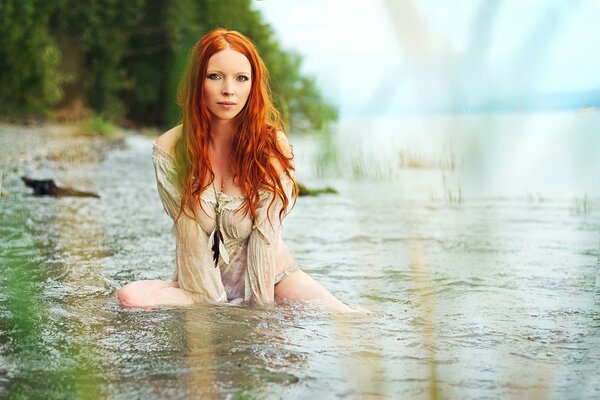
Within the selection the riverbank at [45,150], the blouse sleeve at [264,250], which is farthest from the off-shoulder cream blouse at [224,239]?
the riverbank at [45,150]

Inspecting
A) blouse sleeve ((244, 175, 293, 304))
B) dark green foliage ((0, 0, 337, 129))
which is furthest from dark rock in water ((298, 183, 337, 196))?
dark green foliage ((0, 0, 337, 129))

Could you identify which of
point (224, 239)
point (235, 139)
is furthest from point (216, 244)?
point (235, 139)

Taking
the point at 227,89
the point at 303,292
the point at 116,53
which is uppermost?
the point at 116,53

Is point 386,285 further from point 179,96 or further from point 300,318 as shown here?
point 179,96

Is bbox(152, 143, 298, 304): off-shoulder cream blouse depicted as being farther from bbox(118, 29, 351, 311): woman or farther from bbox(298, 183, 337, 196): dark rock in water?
bbox(298, 183, 337, 196): dark rock in water

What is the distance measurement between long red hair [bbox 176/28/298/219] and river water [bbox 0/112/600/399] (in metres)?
0.34

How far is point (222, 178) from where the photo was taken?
10.3 ft

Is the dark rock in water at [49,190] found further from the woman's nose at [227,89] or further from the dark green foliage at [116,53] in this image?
the dark green foliage at [116,53]

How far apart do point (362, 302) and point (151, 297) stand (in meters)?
0.88

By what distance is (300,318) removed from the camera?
9.86ft

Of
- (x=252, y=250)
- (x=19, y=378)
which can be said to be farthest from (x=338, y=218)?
(x=19, y=378)

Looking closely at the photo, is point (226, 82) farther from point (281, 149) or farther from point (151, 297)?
→ point (151, 297)

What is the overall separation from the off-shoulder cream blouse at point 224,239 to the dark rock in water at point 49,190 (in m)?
3.99

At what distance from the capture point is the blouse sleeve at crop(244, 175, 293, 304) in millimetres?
3078
